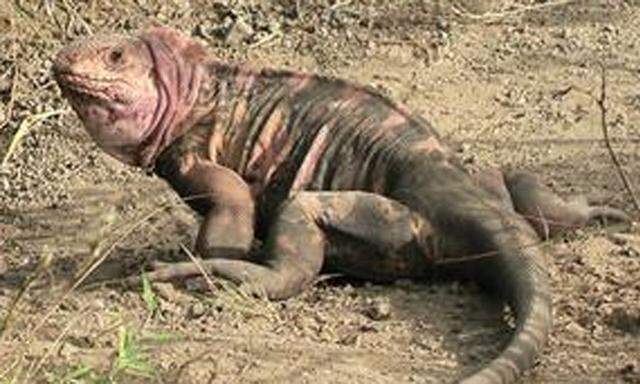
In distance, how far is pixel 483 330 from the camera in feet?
22.1

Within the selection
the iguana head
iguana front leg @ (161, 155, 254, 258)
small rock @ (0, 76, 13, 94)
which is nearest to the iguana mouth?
the iguana head

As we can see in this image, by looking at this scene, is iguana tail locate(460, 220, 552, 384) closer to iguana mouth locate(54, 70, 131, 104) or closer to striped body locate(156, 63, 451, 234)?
striped body locate(156, 63, 451, 234)

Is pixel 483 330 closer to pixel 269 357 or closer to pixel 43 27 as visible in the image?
pixel 269 357

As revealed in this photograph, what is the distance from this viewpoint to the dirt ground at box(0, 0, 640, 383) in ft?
20.4

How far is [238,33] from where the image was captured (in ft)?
35.0

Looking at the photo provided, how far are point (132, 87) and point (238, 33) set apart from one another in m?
2.76

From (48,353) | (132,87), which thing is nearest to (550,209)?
(132,87)

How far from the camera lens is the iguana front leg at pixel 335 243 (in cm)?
716

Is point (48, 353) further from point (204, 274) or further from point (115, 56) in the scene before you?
point (115, 56)

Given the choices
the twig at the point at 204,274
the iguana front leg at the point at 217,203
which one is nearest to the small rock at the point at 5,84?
the iguana front leg at the point at 217,203

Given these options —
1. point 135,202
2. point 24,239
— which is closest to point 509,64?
point 135,202

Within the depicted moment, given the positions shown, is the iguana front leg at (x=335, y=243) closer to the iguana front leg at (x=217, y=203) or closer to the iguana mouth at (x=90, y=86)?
the iguana front leg at (x=217, y=203)

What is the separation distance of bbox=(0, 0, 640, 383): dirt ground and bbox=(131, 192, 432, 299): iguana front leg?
0.10 m

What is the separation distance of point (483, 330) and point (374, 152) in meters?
1.38
